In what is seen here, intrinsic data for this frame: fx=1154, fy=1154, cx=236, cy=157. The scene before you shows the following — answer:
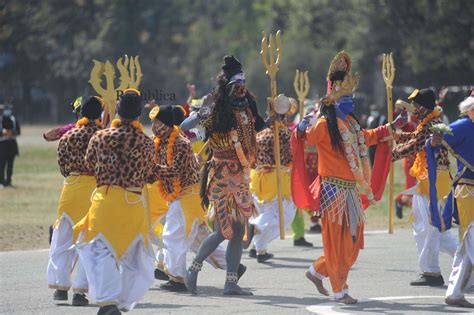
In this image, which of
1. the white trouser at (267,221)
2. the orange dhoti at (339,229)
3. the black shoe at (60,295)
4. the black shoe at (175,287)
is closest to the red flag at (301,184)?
the orange dhoti at (339,229)

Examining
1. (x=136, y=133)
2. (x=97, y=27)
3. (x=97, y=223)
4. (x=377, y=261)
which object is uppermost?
(x=97, y=27)

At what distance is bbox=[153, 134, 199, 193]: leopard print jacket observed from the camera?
36.9ft

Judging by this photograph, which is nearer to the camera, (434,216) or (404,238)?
(434,216)

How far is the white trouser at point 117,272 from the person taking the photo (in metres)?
9.43

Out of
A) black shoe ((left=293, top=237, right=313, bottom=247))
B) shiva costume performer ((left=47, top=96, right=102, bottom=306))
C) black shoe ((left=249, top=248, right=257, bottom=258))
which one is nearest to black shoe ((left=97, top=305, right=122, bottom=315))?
shiva costume performer ((left=47, top=96, right=102, bottom=306))

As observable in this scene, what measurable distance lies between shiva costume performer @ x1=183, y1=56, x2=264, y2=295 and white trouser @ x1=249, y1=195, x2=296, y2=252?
3.04m

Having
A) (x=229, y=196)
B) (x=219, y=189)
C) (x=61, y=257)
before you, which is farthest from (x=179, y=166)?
(x=61, y=257)

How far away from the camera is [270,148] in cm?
1479

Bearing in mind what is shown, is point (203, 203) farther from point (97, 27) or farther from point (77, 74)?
point (97, 27)

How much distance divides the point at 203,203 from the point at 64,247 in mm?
1507

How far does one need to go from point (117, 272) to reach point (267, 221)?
5.16 metres

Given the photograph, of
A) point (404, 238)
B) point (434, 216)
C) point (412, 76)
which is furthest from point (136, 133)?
point (412, 76)

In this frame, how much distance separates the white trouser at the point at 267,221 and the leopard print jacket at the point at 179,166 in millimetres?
2732

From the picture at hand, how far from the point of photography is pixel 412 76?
3878 cm
